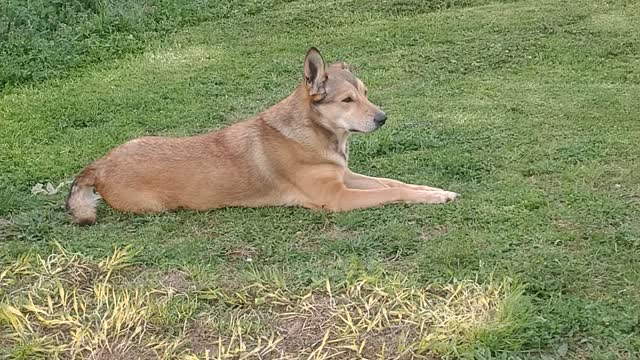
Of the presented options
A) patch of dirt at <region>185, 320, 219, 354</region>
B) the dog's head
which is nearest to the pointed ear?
the dog's head

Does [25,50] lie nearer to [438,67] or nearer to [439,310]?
[438,67]

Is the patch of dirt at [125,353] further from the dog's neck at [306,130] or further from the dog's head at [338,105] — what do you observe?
the dog's head at [338,105]

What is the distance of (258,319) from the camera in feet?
13.0

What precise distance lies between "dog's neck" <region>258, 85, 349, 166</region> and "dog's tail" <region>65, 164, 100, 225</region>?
1221 mm

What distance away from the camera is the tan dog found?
214 inches

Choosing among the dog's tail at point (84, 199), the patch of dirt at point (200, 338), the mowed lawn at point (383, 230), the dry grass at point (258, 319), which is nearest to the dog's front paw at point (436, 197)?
the mowed lawn at point (383, 230)

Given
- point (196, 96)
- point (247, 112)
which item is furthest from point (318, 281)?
point (196, 96)

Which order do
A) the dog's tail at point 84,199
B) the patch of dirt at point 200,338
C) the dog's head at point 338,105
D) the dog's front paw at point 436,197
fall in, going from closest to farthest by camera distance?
the patch of dirt at point 200,338
the dog's front paw at point 436,197
the dog's tail at point 84,199
the dog's head at point 338,105

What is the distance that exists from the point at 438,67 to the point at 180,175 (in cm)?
380

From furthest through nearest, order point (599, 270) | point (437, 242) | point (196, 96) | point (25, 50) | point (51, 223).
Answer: point (25, 50) → point (196, 96) → point (51, 223) → point (437, 242) → point (599, 270)

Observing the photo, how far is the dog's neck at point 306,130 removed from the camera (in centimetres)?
557

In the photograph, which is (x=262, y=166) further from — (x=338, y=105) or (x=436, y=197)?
(x=436, y=197)

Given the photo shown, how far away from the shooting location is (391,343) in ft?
12.2

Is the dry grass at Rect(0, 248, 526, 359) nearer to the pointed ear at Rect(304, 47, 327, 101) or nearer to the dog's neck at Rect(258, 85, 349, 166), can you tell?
the dog's neck at Rect(258, 85, 349, 166)
